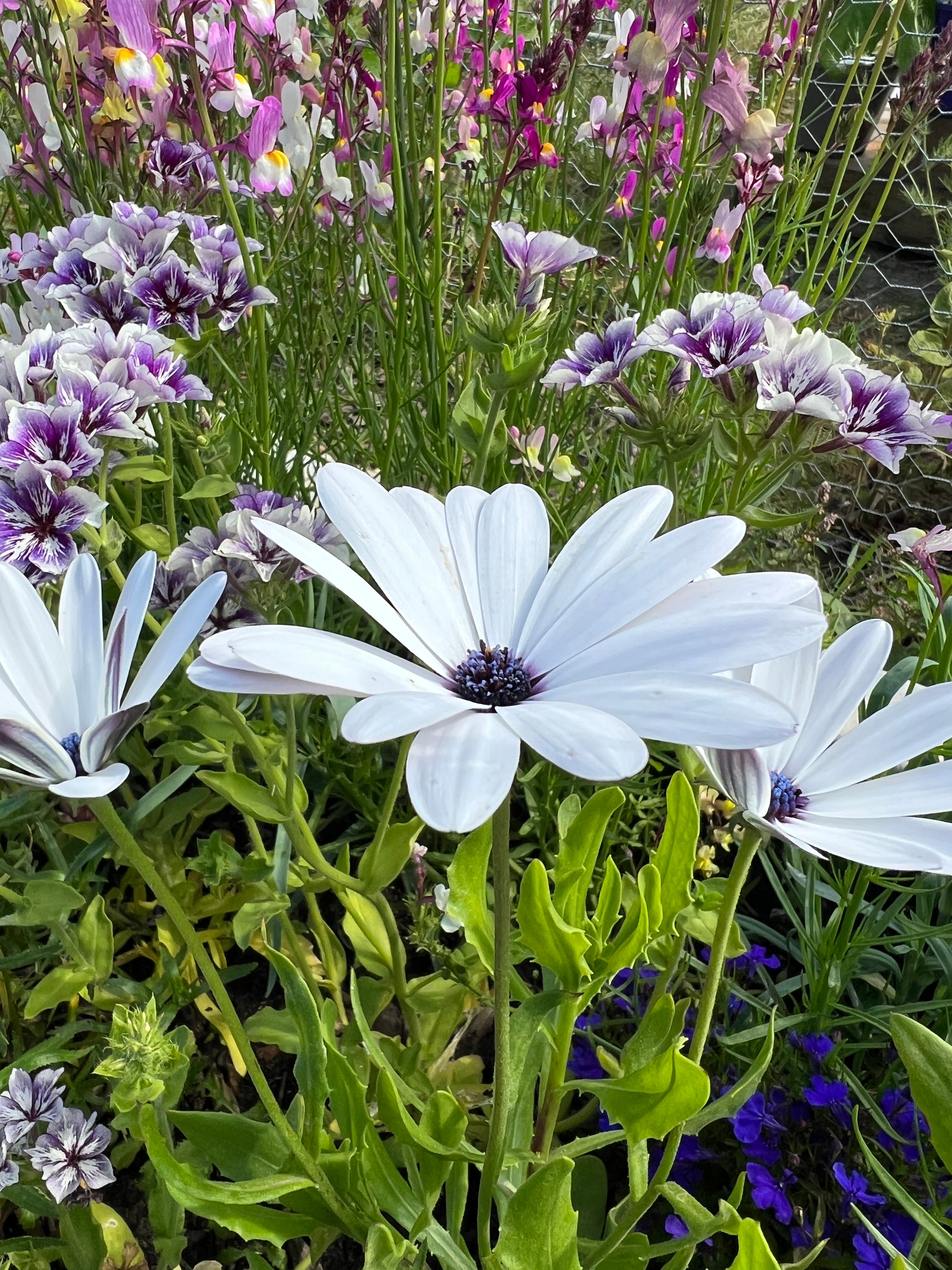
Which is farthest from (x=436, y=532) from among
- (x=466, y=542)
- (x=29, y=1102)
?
(x=29, y=1102)

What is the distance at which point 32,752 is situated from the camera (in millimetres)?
356

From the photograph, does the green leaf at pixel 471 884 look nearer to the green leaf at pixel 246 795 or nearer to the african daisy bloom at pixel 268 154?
the green leaf at pixel 246 795

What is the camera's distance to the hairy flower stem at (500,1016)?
1.06 feet

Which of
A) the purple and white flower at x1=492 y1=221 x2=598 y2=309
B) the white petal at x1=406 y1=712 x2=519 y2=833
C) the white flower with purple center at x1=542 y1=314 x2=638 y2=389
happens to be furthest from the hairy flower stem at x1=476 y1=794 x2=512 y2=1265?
the purple and white flower at x1=492 y1=221 x2=598 y2=309

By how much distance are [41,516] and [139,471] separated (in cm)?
14

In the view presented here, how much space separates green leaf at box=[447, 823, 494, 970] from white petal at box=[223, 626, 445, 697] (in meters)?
0.15

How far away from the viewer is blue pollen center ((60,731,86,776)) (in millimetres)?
390

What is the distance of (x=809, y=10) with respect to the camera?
2.99 feet

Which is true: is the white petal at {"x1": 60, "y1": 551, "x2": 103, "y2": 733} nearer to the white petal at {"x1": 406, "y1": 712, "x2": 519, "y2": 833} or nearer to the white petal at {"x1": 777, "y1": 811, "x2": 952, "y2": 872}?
the white petal at {"x1": 406, "y1": 712, "x2": 519, "y2": 833}

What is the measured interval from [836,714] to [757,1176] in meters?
0.42

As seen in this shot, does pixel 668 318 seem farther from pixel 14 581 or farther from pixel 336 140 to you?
pixel 336 140

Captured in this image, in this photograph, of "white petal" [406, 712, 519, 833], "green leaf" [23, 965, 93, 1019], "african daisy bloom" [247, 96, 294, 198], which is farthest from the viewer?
"african daisy bloom" [247, 96, 294, 198]

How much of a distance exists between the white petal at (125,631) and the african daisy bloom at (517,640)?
87mm

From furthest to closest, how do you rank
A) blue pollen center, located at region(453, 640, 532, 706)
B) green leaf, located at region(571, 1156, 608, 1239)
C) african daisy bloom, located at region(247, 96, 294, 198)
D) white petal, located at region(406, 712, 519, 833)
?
african daisy bloom, located at region(247, 96, 294, 198)
green leaf, located at region(571, 1156, 608, 1239)
blue pollen center, located at region(453, 640, 532, 706)
white petal, located at region(406, 712, 519, 833)
